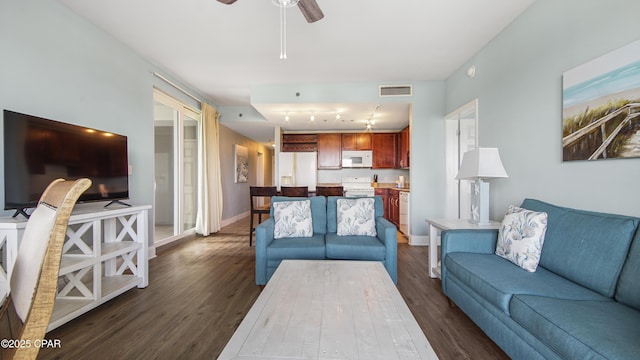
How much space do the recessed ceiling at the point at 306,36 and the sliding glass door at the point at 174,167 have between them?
0.61 meters

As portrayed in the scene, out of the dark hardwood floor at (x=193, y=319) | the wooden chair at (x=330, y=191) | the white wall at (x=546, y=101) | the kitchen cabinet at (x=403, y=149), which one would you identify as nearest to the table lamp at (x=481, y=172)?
the white wall at (x=546, y=101)

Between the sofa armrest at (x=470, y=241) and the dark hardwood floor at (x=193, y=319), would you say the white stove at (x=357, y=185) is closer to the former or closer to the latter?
the dark hardwood floor at (x=193, y=319)

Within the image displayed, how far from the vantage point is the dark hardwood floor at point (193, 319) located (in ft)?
5.27

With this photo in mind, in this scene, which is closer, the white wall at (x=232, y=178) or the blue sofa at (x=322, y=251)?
the blue sofa at (x=322, y=251)

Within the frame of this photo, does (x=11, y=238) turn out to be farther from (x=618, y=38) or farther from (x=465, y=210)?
(x=465, y=210)

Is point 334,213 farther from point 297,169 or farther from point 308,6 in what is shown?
point 297,169

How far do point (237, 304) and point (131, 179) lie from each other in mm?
2042

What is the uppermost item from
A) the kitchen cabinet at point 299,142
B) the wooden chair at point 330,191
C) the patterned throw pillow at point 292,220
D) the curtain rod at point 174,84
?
the curtain rod at point 174,84

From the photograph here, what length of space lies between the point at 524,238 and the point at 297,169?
453 cm

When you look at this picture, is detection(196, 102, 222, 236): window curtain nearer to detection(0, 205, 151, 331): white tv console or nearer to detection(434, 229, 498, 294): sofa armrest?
detection(0, 205, 151, 331): white tv console

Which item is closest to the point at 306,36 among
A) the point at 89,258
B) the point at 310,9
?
the point at 310,9

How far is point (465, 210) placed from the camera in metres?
4.00

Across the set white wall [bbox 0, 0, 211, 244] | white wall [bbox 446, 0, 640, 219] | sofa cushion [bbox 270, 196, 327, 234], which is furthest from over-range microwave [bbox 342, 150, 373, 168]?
white wall [bbox 0, 0, 211, 244]

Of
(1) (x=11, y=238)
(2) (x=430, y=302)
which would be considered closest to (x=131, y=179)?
(1) (x=11, y=238)
